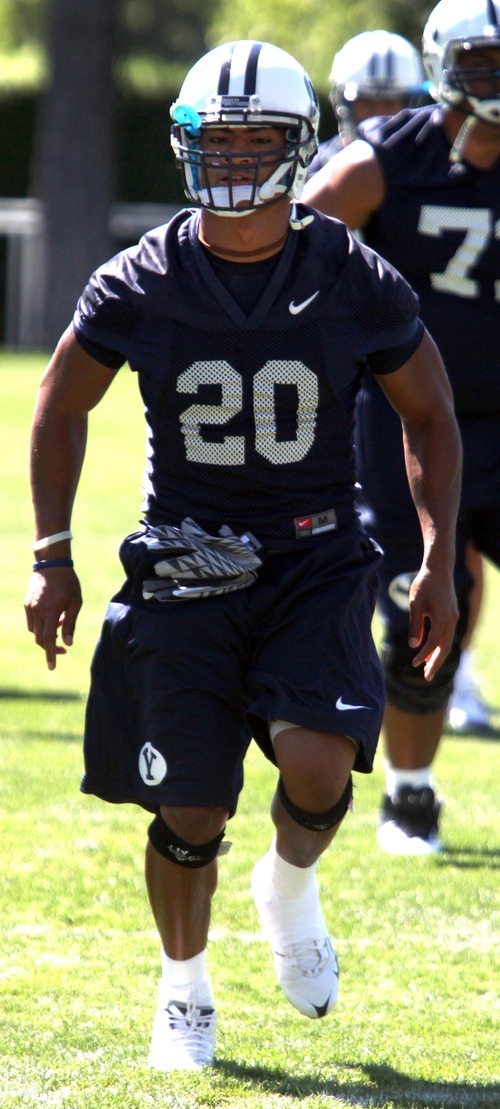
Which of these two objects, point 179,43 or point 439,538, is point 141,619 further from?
point 179,43

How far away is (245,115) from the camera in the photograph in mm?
3719

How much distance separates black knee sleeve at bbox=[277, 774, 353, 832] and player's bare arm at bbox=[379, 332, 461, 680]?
337 millimetres

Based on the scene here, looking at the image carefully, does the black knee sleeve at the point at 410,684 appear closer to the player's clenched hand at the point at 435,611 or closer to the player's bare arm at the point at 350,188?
the player's bare arm at the point at 350,188

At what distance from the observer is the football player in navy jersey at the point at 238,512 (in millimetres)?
3721

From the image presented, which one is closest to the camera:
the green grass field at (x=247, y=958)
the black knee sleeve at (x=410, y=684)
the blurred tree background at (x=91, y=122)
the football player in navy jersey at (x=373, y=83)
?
the green grass field at (x=247, y=958)

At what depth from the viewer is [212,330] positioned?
3.72m

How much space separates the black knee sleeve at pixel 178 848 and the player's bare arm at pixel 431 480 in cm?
62

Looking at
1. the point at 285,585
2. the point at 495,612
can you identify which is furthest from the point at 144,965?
the point at 495,612

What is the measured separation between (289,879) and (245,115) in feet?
5.50

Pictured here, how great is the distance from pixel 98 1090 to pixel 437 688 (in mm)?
2199

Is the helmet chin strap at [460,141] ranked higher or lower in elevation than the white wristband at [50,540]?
higher

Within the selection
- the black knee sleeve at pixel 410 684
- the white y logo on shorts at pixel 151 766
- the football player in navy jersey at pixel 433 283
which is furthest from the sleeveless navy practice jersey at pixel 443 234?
the white y logo on shorts at pixel 151 766

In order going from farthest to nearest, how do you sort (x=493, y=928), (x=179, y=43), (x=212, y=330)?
(x=179, y=43)
(x=493, y=928)
(x=212, y=330)

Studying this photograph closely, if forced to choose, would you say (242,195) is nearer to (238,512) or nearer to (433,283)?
(238,512)
